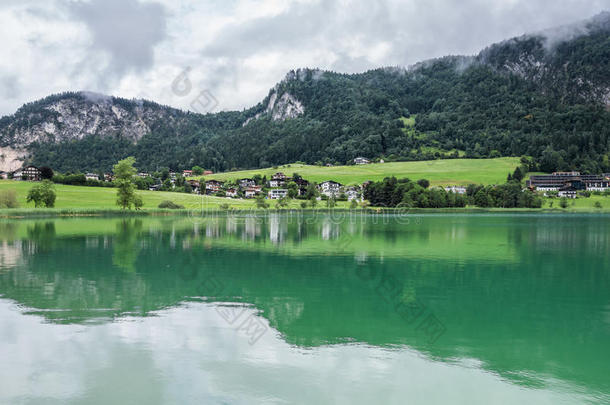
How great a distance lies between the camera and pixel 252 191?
16462 centimetres

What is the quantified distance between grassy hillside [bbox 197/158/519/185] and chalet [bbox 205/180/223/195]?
13374 mm

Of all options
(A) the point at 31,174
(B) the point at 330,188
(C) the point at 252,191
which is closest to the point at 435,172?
(B) the point at 330,188

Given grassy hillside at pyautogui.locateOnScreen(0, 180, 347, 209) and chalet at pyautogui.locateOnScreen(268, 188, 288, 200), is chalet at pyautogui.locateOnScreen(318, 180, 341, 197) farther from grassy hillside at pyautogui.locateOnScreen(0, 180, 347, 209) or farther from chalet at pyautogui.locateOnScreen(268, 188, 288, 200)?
grassy hillside at pyautogui.locateOnScreen(0, 180, 347, 209)

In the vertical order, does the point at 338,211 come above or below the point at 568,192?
below

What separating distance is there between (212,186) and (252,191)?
623 inches

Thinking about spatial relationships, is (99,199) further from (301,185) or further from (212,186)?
(301,185)

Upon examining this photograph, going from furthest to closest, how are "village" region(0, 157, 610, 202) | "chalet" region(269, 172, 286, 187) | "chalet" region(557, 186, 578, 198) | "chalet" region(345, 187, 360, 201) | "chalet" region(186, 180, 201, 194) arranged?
"chalet" region(269, 172, 286, 187), "chalet" region(186, 180, 201, 194), "chalet" region(557, 186, 578, 198), "chalet" region(345, 187, 360, 201), "village" region(0, 157, 610, 202)

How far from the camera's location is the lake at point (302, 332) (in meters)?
10.8

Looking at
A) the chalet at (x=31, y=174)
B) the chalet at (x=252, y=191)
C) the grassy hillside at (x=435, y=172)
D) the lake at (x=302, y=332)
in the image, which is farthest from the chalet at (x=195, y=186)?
the lake at (x=302, y=332)

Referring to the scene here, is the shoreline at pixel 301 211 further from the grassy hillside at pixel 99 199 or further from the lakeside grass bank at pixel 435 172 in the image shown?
the lakeside grass bank at pixel 435 172

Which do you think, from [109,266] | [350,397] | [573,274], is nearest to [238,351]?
[350,397]

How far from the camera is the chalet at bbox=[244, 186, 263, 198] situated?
160125mm

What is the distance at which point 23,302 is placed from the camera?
61.5 ft

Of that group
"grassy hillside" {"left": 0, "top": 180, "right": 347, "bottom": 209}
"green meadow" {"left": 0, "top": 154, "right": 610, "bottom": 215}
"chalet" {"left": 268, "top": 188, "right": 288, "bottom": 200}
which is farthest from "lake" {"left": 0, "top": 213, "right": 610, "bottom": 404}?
"chalet" {"left": 268, "top": 188, "right": 288, "bottom": 200}
